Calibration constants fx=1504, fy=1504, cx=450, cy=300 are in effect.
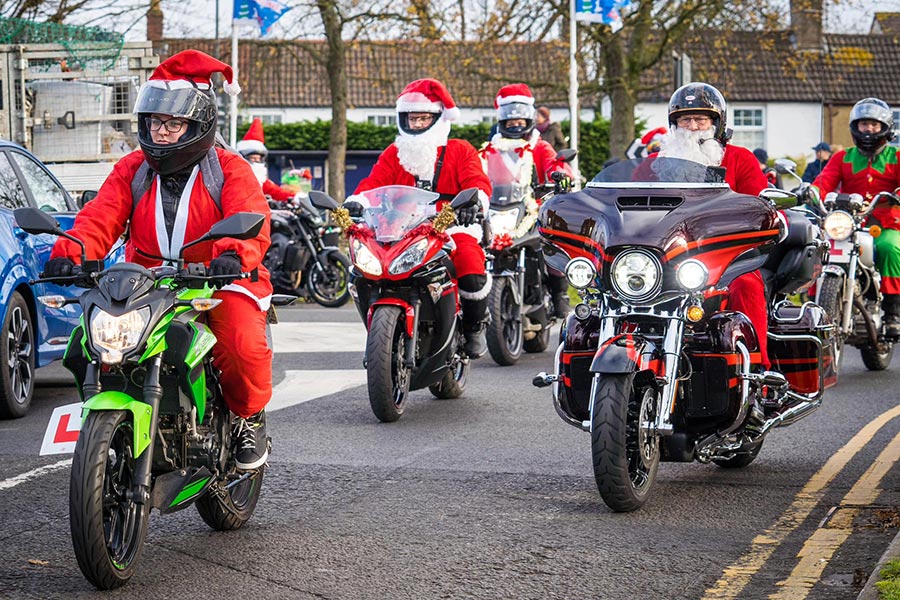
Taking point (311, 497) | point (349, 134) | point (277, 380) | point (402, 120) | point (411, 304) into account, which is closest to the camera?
point (311, 497)

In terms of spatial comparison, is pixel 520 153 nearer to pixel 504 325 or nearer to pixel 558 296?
pixel 558 296

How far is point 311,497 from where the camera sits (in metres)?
6.96

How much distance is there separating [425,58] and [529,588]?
2662cm

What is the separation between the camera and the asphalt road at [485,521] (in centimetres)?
540

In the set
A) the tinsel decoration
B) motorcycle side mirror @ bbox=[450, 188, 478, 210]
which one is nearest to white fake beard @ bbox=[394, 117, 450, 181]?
the tinsel decoration

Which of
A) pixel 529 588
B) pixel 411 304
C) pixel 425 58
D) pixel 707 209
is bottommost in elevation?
pixel 529 588

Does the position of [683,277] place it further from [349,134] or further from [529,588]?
[349,134]

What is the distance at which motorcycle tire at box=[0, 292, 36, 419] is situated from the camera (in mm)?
9188

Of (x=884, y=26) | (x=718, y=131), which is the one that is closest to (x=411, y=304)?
(x=718, y=131)

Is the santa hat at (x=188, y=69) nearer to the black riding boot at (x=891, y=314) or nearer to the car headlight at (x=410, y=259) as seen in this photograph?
the car headlight at (x=410, y=259)

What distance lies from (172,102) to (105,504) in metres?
1.64

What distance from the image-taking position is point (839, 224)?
11.5 metres

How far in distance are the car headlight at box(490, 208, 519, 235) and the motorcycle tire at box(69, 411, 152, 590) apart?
25.0 feet

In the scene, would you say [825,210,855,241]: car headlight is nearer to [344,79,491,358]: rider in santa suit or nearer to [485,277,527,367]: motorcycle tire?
[485,277,527,367]: motorcycle tire
